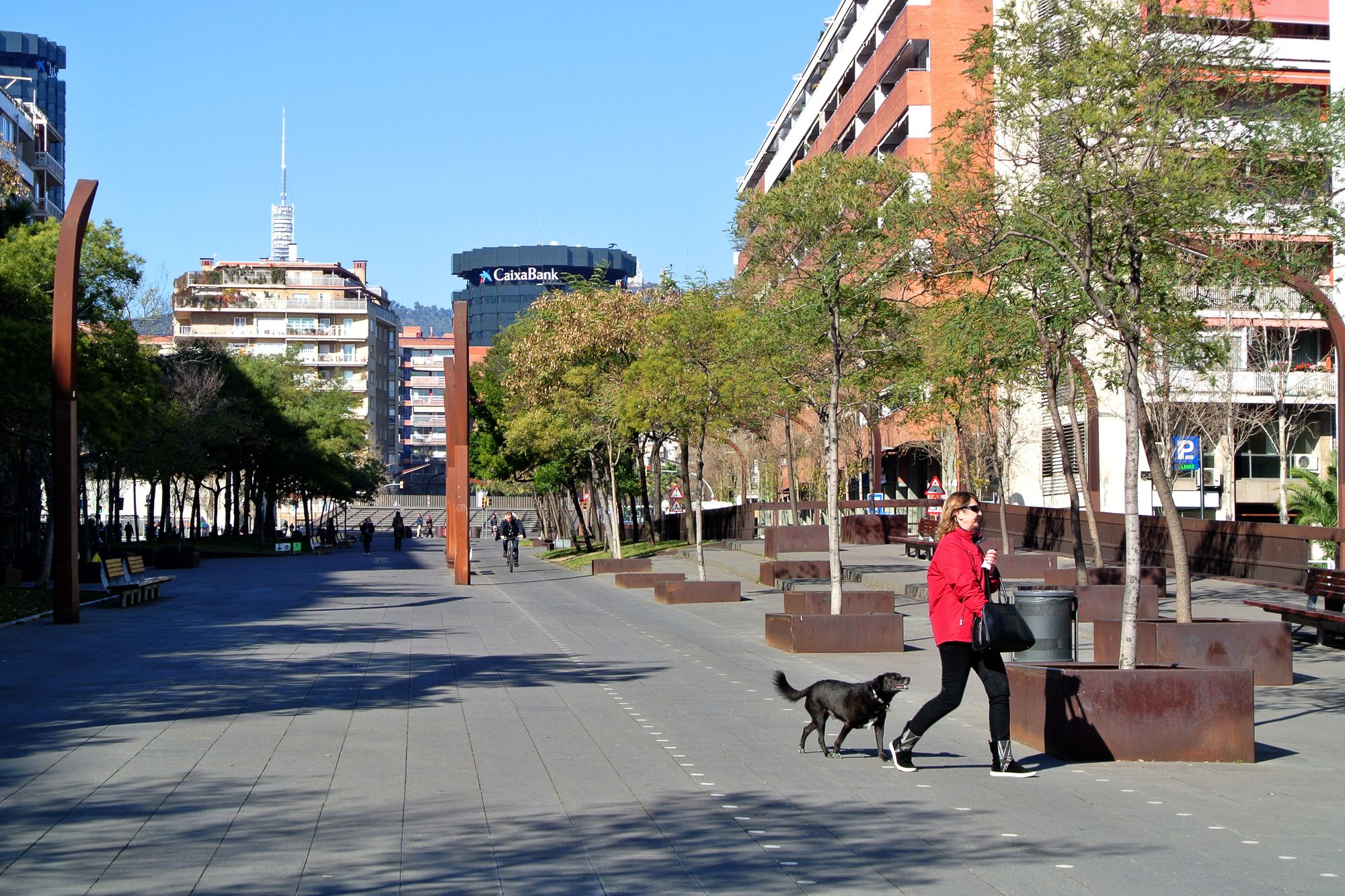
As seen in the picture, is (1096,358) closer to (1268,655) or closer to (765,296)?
(765,296)

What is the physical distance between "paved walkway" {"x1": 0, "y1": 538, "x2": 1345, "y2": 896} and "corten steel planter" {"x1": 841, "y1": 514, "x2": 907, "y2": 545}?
29.7m

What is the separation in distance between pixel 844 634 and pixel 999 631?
7987 mm

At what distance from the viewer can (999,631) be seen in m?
8.18

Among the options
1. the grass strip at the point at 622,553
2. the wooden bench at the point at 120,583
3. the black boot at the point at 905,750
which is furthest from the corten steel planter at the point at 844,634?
the grass strip at the point at 622,553

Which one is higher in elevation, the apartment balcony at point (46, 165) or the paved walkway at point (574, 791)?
the apartment balcony at point (46, 165)

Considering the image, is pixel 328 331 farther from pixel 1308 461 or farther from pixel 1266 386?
pixel 1266 386

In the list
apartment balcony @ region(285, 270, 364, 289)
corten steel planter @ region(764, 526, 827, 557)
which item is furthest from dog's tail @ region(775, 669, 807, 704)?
apartment balcony @ region(285, 270, 364, 289)

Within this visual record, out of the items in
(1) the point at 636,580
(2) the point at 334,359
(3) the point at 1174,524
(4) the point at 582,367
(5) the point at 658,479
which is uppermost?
(2) the point at 334,359

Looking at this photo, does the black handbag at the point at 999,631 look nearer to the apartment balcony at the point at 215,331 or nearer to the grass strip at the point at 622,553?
the grass strip at the point at 622,553

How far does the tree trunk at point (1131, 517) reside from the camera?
977 centimetres

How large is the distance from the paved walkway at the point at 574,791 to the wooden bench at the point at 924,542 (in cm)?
1894

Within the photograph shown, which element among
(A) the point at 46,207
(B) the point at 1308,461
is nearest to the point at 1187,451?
(B) the point at 1308,461

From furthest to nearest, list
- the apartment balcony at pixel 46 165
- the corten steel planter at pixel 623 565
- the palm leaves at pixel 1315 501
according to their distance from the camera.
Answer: the apartment balcony at pixel 46 165 → the corten steel planter at pixel 623 565 → the palm leaves at pixel 1315 501

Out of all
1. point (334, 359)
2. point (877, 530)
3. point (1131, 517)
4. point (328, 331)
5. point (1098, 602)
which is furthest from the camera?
point (328, 331)
